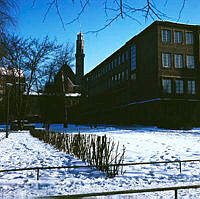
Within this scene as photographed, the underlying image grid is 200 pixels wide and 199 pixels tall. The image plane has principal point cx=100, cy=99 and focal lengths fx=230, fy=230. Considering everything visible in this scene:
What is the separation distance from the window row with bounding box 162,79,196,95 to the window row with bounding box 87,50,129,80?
41.5 ft

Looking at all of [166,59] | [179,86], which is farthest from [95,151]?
[179,86]

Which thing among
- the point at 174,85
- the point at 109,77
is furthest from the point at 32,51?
the point at 109,77

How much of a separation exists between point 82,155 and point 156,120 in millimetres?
27706

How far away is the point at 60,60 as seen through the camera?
31.0 meters

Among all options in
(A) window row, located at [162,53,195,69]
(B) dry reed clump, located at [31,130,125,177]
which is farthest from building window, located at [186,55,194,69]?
(B) dry reed clump, located at [31,130,125,177]

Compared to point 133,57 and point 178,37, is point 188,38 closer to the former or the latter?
point 178,37

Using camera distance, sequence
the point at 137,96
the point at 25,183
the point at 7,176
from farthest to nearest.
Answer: the point at 137,96 < the point at 7,176 < the point at 25,183

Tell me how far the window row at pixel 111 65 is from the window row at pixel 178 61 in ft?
35.2

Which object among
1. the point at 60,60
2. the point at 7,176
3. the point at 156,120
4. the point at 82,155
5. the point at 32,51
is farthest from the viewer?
the point at 156,120

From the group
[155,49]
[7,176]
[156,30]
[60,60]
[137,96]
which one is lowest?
[7,176]

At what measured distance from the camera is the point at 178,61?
37.5 m

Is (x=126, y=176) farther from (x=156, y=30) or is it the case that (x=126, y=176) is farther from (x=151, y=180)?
(x=156, y=30)

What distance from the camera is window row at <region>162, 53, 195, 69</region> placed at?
3669 cm

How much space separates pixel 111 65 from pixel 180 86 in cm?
2133
